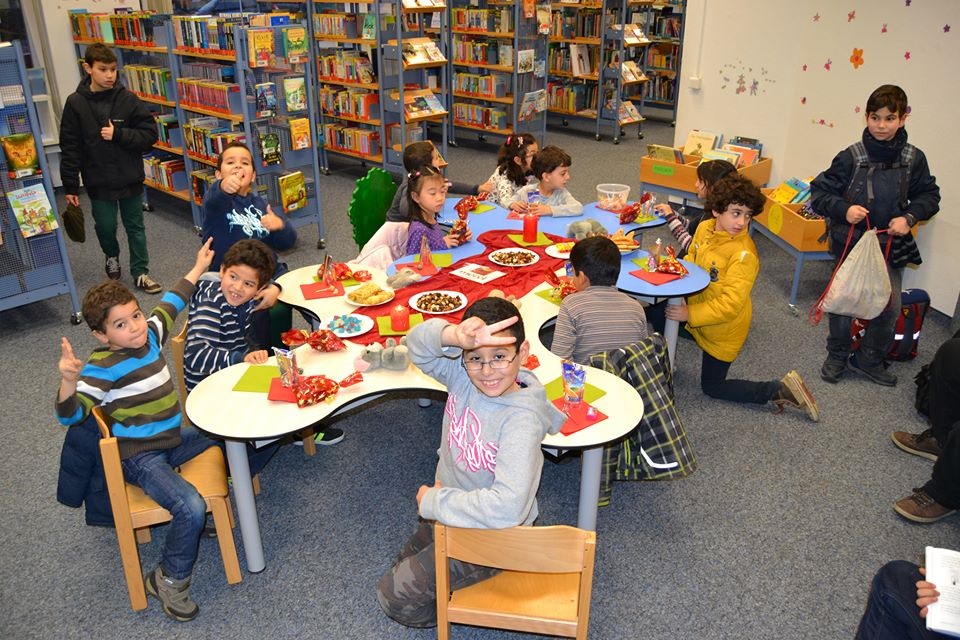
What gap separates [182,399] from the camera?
4023mm

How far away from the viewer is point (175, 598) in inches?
114

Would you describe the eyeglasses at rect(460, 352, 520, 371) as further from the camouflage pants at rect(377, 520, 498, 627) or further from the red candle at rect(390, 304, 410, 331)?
the red candle at rect(390, 304, 410, 331)

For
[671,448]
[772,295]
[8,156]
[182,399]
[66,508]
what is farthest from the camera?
[772,295]

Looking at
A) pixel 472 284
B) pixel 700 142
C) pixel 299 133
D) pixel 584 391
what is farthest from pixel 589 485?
pixel 700 142

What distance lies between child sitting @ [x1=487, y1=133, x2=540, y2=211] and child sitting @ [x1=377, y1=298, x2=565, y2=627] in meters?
3.01

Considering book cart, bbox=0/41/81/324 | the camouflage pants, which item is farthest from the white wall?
book cart, bbox=0/41/81/324

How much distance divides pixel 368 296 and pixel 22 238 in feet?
9.78

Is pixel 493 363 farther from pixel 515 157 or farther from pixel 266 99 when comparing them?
pixel 266 99

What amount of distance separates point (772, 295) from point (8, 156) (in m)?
5.35

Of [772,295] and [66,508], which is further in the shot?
[772,295]

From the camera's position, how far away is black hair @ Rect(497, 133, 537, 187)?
5473 millimetres

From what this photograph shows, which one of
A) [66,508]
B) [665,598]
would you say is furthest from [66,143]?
[665,598]

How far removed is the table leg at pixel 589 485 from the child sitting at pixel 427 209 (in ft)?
5.96

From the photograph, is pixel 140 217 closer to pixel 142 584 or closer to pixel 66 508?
pixel 66 508
